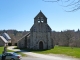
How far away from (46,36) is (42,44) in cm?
278

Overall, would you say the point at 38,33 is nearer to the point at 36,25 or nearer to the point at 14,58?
the point at 36,25

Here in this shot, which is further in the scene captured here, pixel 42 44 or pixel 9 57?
pixel 42 44

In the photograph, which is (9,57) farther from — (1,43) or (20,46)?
(1,43)

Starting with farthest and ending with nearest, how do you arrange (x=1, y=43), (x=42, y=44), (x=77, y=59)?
(x=1, y=43) < (x=42, y=44) < (x=77, y=59)

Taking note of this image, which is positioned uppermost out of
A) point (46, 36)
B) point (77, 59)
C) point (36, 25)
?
point (36, 25)

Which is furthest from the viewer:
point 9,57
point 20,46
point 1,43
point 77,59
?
point 1,43

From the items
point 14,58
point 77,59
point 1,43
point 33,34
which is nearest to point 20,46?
point 33,34

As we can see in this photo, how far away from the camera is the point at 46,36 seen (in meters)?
53.3

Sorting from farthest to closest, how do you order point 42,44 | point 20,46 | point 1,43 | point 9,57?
point 1,43
point 20,46
point 42,44
point 9,57

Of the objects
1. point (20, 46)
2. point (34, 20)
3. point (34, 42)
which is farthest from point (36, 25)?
point (20, 46)

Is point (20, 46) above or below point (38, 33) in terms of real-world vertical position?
below

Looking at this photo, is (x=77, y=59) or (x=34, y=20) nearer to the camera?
(x=77, y=59)

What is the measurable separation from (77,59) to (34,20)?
25333mm

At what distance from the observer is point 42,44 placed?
5250 centimetres
